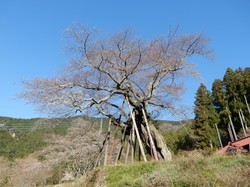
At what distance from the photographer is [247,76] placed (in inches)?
1204

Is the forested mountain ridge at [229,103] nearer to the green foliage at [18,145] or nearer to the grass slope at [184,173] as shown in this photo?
the green foliage at [18,145]

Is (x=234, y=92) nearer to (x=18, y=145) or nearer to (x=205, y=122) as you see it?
(x=205, y=122)

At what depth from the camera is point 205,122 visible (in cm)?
2741

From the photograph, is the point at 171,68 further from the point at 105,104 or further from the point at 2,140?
the point at 2,140

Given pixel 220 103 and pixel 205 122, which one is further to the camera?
pixel 220 103

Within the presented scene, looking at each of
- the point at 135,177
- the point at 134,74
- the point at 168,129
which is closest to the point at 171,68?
the point at 134,74

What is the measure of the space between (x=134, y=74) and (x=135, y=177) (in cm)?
411

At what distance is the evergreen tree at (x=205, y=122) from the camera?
87.9ft

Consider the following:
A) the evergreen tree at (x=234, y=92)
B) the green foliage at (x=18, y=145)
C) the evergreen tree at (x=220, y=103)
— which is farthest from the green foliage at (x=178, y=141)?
the green foliage at (x=18, y=145)

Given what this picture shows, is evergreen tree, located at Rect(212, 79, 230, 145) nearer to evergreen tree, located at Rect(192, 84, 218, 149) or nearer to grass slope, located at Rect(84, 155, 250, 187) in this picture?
evergreen tree, located at Rect(192, 84, 218, 149)

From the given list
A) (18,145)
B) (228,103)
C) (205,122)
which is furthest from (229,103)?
(18,145)

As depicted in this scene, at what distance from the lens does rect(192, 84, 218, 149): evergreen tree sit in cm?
2678

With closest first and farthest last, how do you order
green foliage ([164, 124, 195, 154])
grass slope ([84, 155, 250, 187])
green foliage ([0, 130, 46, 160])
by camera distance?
grass slope ([84, 155, 250, 187]) → green foliage ([164, 124, 195, 154]) → green foliage ([0, 130, 46, 160])

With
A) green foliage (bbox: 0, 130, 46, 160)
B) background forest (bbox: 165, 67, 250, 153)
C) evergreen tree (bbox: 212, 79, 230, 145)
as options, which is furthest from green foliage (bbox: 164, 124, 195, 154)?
green foliage (bbox: 0, 130, 46, 160)
